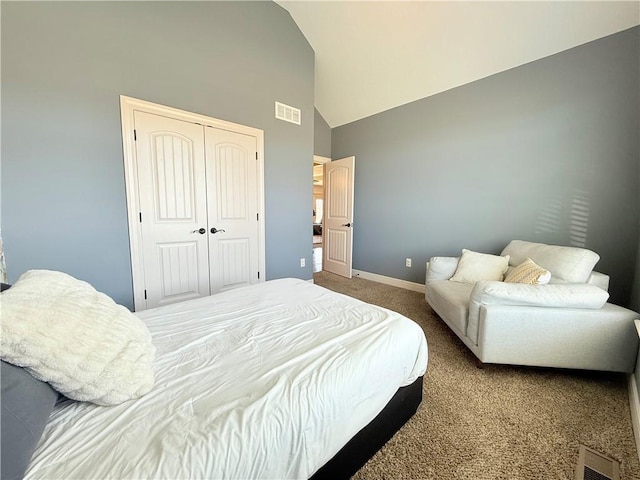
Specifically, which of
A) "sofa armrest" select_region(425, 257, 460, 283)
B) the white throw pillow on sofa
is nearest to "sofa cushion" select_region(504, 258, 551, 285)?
the white throw pillow on sofa

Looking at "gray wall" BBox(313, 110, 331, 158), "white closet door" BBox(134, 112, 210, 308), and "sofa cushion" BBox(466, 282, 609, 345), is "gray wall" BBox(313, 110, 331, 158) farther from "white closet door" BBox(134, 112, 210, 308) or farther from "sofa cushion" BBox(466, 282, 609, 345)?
"sofa cushion" BBox(466, 282, 609, 345)

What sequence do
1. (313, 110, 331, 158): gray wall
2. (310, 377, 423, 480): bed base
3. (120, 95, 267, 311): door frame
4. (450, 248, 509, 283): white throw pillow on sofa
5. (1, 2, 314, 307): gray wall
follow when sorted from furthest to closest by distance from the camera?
(313, 110, 331, 158): gray wall
(450, 248, 509, 283): white throw pillow on sofa
(120, 95, 267, 311): door frame
(1, 2, 314, 307): gray wall
(310, 377, 423, 480): bed base

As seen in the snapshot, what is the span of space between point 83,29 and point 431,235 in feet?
13.4

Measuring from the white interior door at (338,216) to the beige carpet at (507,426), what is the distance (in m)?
2.62

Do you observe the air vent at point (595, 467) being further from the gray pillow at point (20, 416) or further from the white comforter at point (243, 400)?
the gray pillow at point (20, 416)

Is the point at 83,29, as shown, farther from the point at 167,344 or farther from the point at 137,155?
the point at 167,344

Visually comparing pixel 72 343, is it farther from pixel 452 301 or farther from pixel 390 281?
pixel 390 281

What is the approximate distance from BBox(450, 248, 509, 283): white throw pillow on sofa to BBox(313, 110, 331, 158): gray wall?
10.0 ft

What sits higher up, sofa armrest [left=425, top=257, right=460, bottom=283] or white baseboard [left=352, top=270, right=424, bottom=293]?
sofa armrest [left=425, top=257, right=460, bottom=283]

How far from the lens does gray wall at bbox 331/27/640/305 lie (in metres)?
2.28

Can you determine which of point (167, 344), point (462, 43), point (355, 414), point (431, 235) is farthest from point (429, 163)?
point (167, 344)

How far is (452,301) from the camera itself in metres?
2.12

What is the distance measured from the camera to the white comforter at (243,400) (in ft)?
2.03

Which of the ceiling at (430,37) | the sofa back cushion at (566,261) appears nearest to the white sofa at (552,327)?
the sofa back cushion at (566,261)
